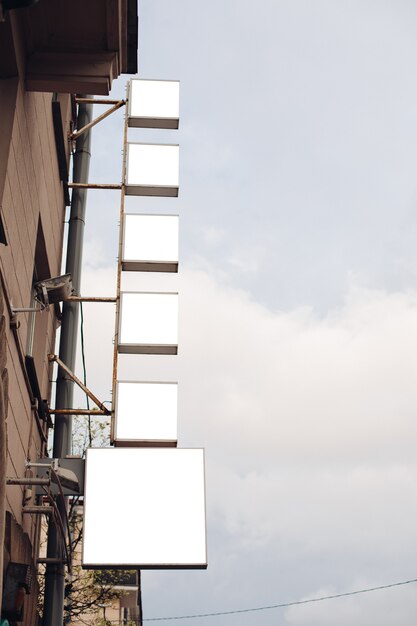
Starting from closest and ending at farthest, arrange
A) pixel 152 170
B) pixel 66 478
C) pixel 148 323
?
pixel 66 478 → pixel 148 323 → pixel 152 170

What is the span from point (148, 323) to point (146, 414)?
1291 millimetres

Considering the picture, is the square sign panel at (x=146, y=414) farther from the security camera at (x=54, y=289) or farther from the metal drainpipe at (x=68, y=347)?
the security camera at (x=54, y=289)

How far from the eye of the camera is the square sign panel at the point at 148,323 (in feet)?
32.7

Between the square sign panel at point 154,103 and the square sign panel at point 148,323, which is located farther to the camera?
the square sign panel at point 154,103

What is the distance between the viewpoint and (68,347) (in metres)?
10.9

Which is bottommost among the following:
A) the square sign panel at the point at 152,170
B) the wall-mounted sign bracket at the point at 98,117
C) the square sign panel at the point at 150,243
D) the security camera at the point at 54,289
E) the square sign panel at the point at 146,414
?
the square sign panel at the point at 146,414

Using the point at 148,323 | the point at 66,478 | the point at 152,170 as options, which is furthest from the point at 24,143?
the point at 152,170

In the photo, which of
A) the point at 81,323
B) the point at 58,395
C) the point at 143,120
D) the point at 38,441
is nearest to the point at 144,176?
the point at 143,120

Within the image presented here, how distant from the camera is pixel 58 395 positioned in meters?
10.5

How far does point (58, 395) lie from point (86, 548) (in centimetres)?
290

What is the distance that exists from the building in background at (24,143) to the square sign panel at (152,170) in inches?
115

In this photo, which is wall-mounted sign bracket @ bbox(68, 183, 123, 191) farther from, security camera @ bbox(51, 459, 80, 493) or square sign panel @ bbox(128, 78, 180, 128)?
security camera @ bbox(51, 459, 80, 493)

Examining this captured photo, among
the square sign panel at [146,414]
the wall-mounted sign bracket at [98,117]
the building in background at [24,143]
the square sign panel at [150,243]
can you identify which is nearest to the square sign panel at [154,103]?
the wall-mounted sign bracket at [98,117]

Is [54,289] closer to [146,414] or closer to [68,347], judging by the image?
[146,414]
